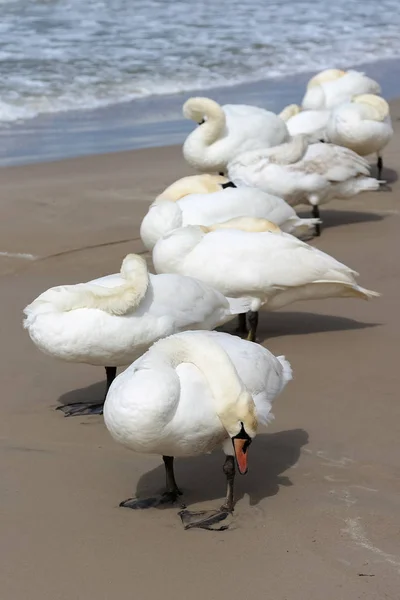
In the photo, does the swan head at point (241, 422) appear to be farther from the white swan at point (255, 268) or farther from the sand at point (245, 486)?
the white swan at point (255, 268)

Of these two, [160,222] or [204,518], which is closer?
[204,518]

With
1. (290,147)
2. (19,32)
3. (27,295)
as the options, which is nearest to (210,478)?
(27,295)

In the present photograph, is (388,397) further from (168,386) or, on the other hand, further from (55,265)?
(55,265)

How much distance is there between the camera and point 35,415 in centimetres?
521

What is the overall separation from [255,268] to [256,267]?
0.01m

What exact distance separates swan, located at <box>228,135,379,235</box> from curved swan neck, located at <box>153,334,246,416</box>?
14.8 feet

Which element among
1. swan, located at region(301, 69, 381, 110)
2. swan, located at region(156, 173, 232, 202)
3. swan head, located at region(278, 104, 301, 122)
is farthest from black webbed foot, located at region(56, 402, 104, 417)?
swan, located at region(301, 69, 381, 110)

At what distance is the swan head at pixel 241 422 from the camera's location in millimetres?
3979

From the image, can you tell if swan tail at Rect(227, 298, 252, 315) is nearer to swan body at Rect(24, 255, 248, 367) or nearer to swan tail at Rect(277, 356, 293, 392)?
swan body at Rect(24, 255, 248, 367)

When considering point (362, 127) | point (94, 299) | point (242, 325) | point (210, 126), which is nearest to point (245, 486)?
point (94, 299)

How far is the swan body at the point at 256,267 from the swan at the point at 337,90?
629 cm

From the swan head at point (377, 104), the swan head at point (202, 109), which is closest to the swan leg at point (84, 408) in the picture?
the swan head at point (202, 109)

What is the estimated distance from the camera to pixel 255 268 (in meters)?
6.24

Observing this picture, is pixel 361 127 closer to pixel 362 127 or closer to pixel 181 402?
pixel 362 127
